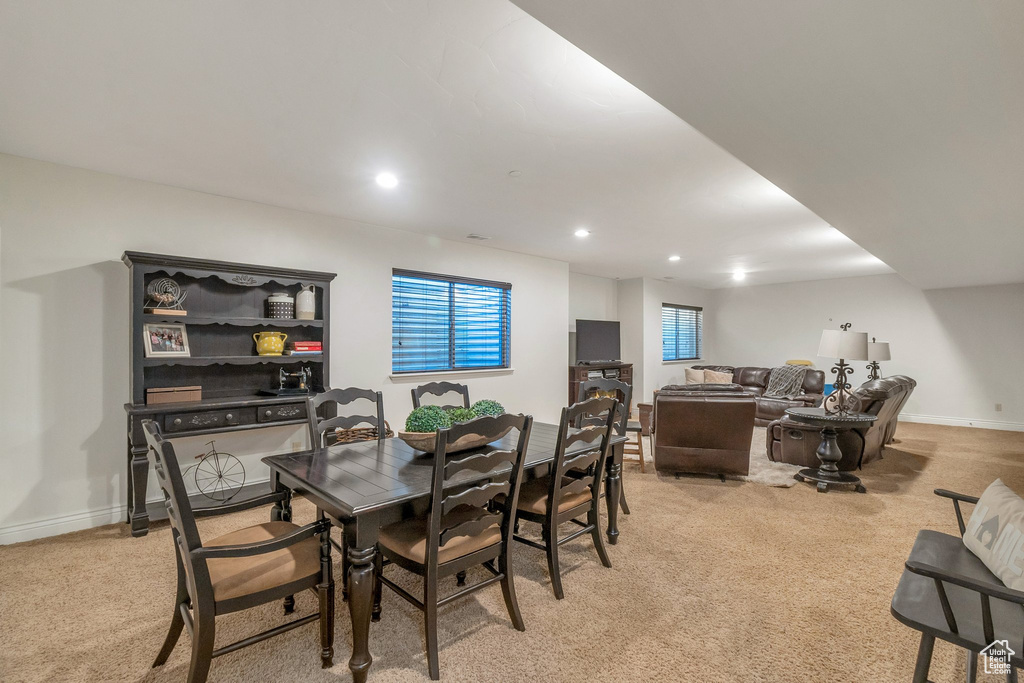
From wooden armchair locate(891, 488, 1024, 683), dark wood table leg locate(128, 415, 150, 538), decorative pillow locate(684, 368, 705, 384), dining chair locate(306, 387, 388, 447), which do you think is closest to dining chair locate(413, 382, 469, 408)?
dining chair locate(306, 387, 388, 447)

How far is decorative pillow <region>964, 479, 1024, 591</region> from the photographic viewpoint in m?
1.54

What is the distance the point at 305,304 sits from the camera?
3975 mm

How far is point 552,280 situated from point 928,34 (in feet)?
17.5

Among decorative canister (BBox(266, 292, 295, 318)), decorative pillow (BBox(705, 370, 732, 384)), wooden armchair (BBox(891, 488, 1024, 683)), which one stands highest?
decorative canister (BBox(266, 292, 295, 318))

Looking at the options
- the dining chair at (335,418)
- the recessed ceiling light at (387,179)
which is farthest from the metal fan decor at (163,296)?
the recessed ceiling light at (387,179)

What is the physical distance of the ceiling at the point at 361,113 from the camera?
1.79m

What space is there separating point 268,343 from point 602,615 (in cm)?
314

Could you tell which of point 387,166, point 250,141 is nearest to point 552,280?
point 387,166

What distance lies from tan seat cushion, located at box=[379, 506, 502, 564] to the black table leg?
3.45 meters

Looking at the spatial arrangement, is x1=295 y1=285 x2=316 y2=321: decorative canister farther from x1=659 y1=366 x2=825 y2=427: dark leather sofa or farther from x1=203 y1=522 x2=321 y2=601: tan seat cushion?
x1=659 y1=366 x2=825 y2=427: dark leather sofa

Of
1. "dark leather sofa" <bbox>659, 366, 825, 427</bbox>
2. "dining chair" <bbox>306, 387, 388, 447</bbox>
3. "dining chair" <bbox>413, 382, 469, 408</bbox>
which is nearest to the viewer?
"dining chair" <bbox>306, 387, 388, 447</bbox>

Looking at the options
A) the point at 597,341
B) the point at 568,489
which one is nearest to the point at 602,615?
the point at 568,489

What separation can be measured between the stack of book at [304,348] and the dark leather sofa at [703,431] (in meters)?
3.01

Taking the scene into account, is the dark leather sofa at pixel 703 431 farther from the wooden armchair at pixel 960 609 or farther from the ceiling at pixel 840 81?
the wooden armchair at pixel 960 609
